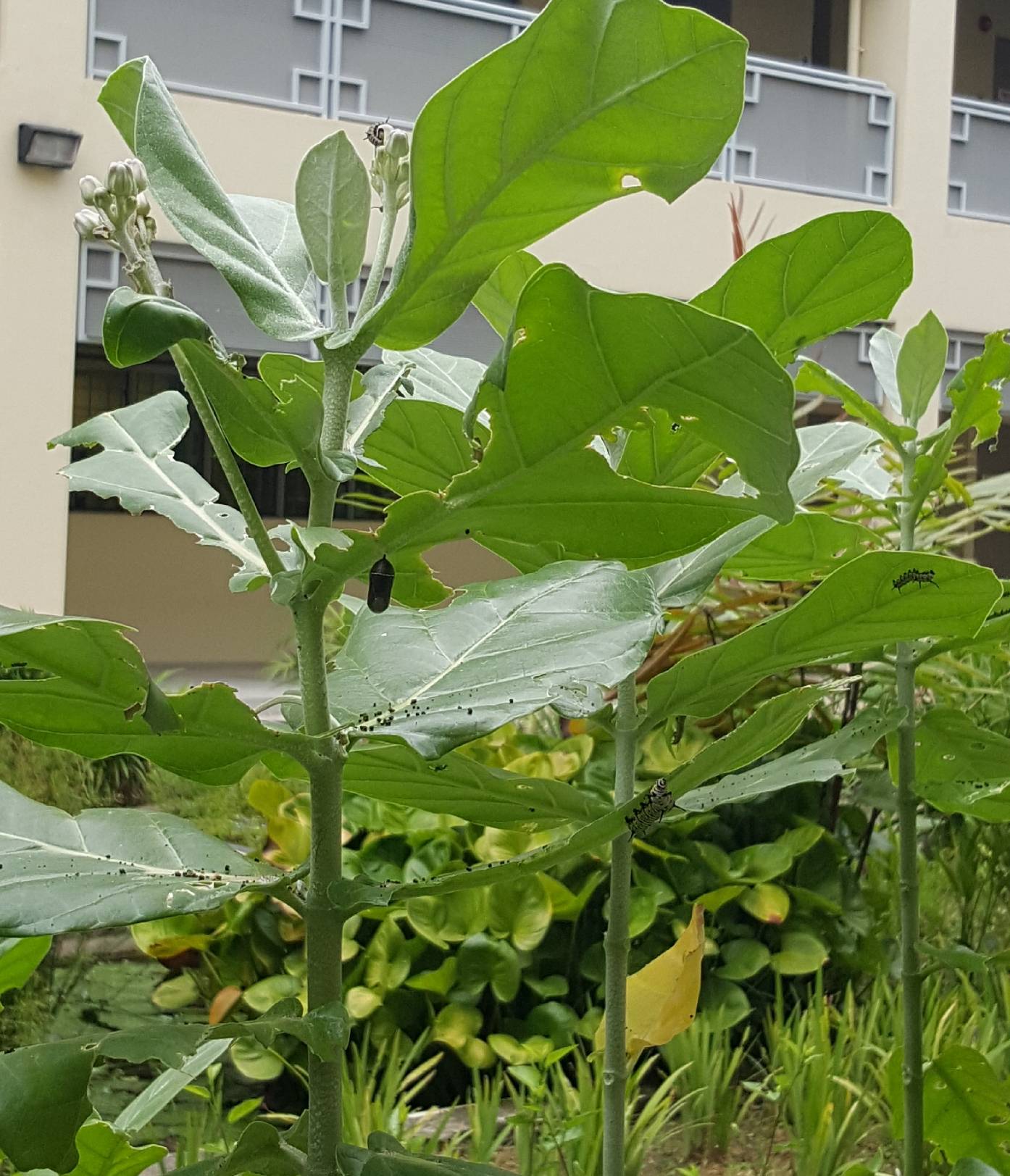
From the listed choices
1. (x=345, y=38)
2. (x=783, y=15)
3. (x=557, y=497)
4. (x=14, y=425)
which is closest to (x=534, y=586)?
(x=557, y=497)

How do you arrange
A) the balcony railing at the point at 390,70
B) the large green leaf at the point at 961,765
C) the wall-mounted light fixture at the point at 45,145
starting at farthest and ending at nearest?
the balcony railing at the point at 390,70
the wall-mounted light fixture at the point at 45,145
the large green leaf at the point at 961,765

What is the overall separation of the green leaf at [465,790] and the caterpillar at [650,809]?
0.20 ft

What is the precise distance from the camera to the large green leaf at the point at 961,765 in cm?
68

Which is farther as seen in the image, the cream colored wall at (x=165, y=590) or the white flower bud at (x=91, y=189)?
the cream colored wall at (x=165, y=590)

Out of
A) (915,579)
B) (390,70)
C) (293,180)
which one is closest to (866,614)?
Result: (915,579)

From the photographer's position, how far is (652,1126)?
1.32 metres

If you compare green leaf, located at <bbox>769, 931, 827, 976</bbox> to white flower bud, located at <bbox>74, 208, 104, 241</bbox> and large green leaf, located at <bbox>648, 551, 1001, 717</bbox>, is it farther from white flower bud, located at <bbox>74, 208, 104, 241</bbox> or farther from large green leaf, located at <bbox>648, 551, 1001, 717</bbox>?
white flower bud, located at <bbox>74, 208, 104, 241</bbox>

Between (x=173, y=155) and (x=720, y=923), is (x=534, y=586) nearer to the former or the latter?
(x=173, y=155)

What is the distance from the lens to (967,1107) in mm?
763

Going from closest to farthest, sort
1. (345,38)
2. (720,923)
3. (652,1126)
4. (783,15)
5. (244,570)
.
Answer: (244,570)
(652,1126)
(720,923)
(345,38)
(783,15)

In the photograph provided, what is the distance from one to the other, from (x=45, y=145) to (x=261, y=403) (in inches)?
172

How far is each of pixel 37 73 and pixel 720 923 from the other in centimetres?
390

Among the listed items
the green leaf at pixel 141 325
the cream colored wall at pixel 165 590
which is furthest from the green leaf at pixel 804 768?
the cream colored wall at pixel 165 590

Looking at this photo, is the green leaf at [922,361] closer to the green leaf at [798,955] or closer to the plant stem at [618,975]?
the plant stem at [618,975]
